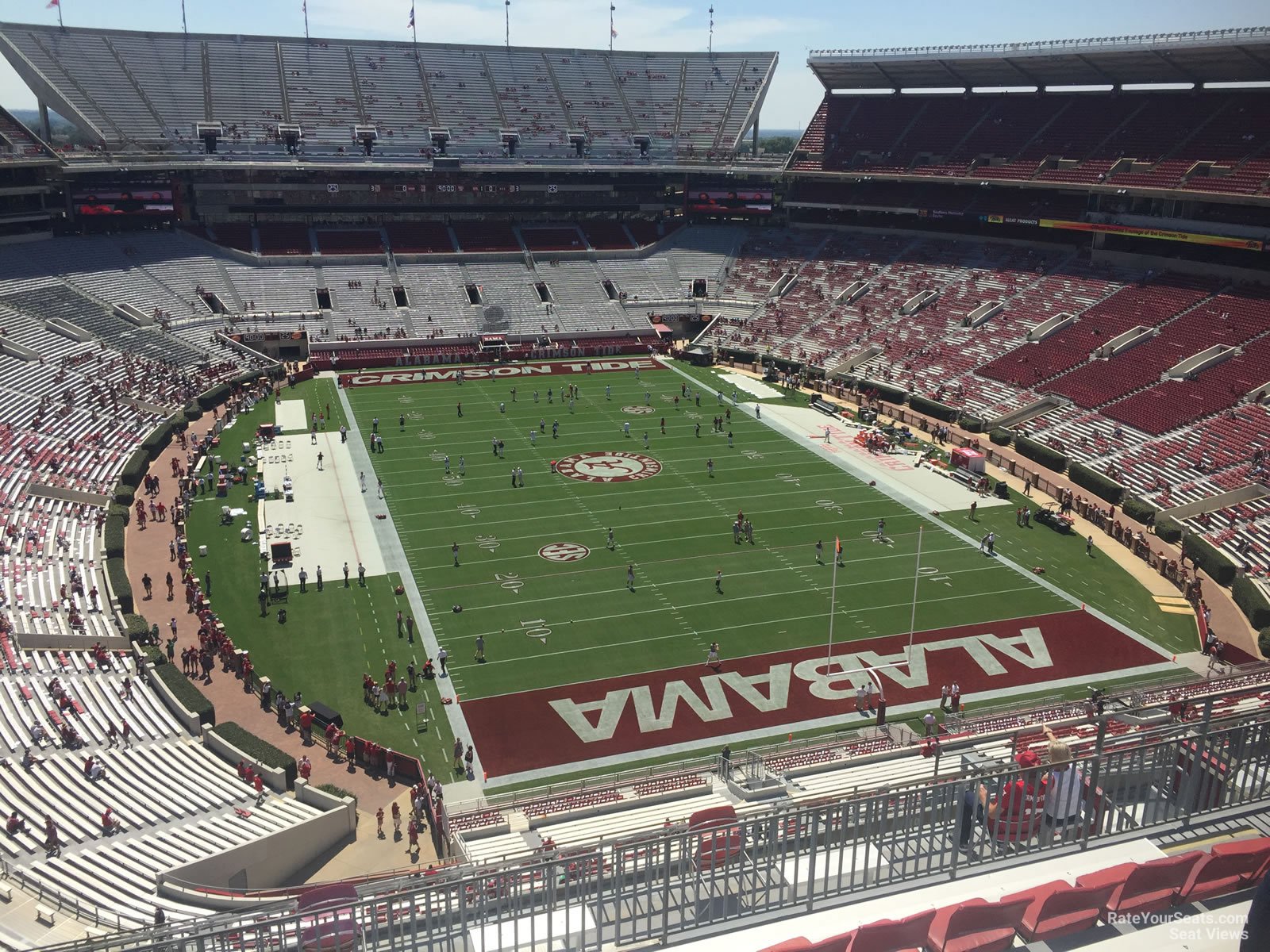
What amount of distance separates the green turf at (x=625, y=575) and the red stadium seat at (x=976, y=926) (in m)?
14.9

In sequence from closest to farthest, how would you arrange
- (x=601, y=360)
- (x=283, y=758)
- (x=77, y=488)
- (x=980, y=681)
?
(x=283, y=758)
(x=980, y=681)
(x=77, y=488)
(x=601, y=360)

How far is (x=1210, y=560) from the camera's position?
107ft

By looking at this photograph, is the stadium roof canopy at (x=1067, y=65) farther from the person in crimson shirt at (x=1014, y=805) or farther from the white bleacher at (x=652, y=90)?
the person in crimson shirt at (x=1014, y=805)

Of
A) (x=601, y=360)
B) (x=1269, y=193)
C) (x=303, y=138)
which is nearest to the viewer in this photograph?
(x=1269, y=193)

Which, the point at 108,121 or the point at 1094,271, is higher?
the point at 108,121

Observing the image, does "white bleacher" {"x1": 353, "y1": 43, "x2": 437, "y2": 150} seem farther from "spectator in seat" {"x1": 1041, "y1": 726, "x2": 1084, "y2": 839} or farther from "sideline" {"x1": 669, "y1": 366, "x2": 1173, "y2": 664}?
"spectator in seat" {"x1": 1041, "y1": 726, "x2": 1084, "y2": 839}

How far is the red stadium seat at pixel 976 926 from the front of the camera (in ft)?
31.8

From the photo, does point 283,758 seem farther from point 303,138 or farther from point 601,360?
point 303,138

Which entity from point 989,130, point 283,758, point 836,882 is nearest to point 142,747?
point 283,758

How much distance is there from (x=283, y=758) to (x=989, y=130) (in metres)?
58.9

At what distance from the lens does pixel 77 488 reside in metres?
36.4

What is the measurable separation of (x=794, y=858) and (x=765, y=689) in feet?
48.0

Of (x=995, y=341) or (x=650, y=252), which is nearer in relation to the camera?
(x=995, y=341)

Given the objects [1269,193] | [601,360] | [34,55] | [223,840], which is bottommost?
[223,840]
